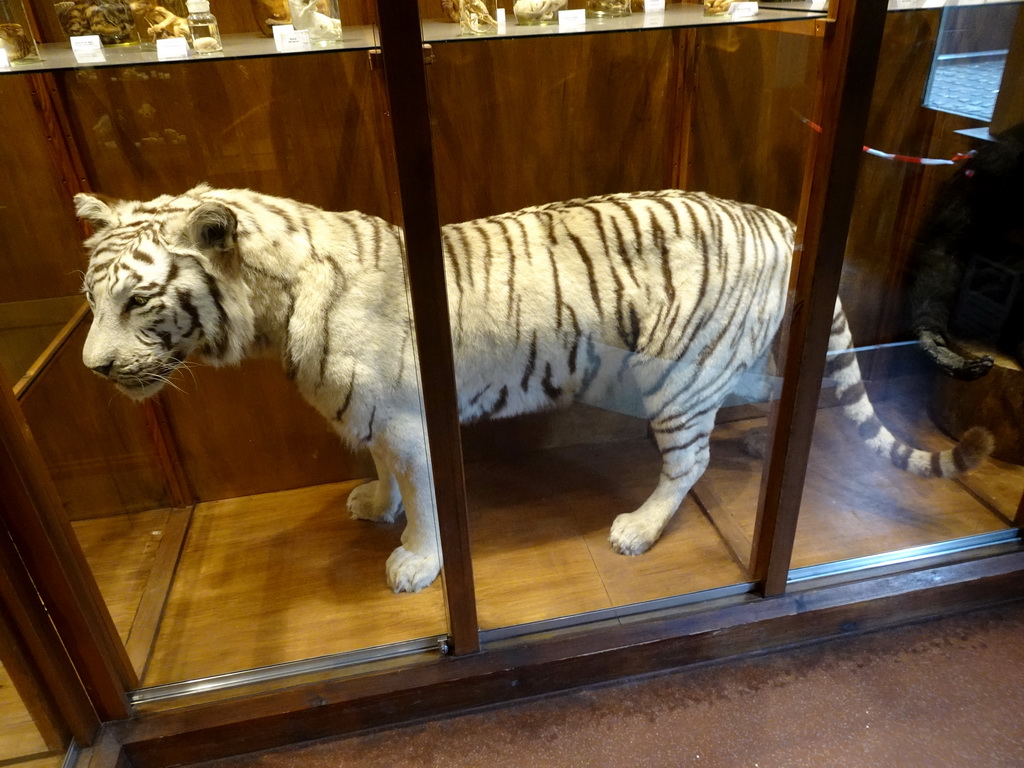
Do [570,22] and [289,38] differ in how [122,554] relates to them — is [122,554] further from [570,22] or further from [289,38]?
[570,22]

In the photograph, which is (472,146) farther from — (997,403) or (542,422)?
(997,403)

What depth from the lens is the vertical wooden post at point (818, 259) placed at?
1.16m

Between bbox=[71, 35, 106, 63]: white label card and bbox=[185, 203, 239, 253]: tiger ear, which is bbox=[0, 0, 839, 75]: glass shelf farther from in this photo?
bbox=[185, 203, 239, 253]: tiger ear

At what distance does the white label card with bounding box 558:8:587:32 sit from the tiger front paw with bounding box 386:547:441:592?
114cm

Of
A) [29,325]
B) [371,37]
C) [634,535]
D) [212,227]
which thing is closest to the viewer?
[371,37]

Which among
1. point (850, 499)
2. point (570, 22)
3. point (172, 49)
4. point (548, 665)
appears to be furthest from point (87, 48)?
point (850, 499)

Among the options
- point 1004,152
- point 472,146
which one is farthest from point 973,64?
point 472,146

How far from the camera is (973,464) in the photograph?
177 centimetres

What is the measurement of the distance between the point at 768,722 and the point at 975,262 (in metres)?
1.42

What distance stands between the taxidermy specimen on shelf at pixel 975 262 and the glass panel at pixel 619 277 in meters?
0.79

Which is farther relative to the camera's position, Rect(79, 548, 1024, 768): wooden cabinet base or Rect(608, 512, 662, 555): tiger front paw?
Rect(608, 512, 662, 555): tiger front paw

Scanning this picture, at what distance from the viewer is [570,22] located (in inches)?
53.8

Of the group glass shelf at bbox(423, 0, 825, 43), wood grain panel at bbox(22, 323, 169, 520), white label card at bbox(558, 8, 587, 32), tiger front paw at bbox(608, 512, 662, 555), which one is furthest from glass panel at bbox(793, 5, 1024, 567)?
wood grain panel at bbox(22, 323, 169, 520)

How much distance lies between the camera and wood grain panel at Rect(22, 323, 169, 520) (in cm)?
135
